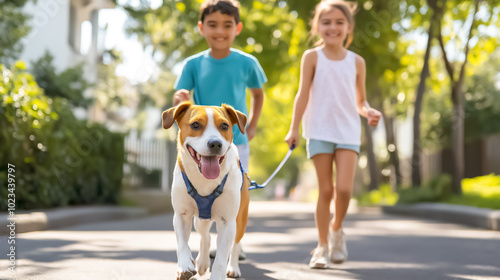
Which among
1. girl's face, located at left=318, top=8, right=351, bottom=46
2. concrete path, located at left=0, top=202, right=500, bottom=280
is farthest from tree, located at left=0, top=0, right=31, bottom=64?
girl's face, located at left=318, top=8, right=351, bottom=46

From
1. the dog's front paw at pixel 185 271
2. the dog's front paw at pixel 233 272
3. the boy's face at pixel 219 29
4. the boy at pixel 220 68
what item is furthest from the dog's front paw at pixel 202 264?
the boy's face at pixel 219 29

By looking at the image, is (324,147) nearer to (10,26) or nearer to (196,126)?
(196,126)

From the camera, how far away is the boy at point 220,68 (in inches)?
216

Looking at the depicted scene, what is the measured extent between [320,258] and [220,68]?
1801 millimetres

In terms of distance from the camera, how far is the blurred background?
10641mm

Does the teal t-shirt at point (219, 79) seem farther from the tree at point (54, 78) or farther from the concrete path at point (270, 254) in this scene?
the tree at point (54, 78)

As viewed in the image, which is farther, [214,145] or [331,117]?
[331,117]

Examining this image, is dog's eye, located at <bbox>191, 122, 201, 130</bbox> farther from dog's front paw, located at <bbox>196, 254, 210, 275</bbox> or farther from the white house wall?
the white house wall

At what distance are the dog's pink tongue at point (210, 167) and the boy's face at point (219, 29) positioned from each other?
161 centimetres

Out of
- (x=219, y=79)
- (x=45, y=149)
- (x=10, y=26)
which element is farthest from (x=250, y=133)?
(x=10, y=26)

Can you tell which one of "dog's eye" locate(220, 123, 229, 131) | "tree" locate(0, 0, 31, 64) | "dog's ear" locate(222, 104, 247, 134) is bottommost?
"dog's eye" locate(220, 123, 229, 131)

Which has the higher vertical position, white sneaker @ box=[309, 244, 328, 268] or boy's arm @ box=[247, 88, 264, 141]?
boy's arm @ box=[247, 88, 264, 141]

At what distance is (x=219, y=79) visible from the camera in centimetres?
549

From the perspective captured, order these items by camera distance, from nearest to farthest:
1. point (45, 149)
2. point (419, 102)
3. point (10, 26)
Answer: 1. point (45, 149)
2. point (10, 26)
3. point (419, 102)
